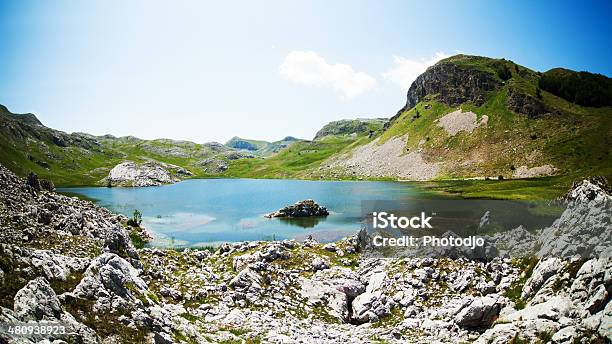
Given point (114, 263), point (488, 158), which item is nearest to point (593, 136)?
point (488, 158)

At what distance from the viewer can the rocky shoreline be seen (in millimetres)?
15906

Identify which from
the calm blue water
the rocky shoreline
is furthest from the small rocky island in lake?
the rocky shoreline

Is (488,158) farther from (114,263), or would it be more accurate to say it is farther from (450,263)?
(114,263)

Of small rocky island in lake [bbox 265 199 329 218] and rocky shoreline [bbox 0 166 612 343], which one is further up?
rocky shoreline [bbox 0 166 612 343]

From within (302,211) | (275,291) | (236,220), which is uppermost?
(275,291)

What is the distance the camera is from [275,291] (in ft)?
108

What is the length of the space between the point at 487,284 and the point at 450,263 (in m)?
4.38

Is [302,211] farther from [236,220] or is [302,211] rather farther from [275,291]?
[275,291]

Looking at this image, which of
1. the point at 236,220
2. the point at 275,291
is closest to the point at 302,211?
the point at 236,220

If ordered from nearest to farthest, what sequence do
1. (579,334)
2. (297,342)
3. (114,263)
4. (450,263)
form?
(579,334), (114,263), (297,342), (450,263)

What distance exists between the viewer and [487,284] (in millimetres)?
26688

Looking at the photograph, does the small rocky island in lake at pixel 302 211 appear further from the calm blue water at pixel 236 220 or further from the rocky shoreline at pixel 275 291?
the rocky shoreline at pixel 275 291

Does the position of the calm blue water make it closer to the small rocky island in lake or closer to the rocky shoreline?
the small rocky island in lake

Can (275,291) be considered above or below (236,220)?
above
